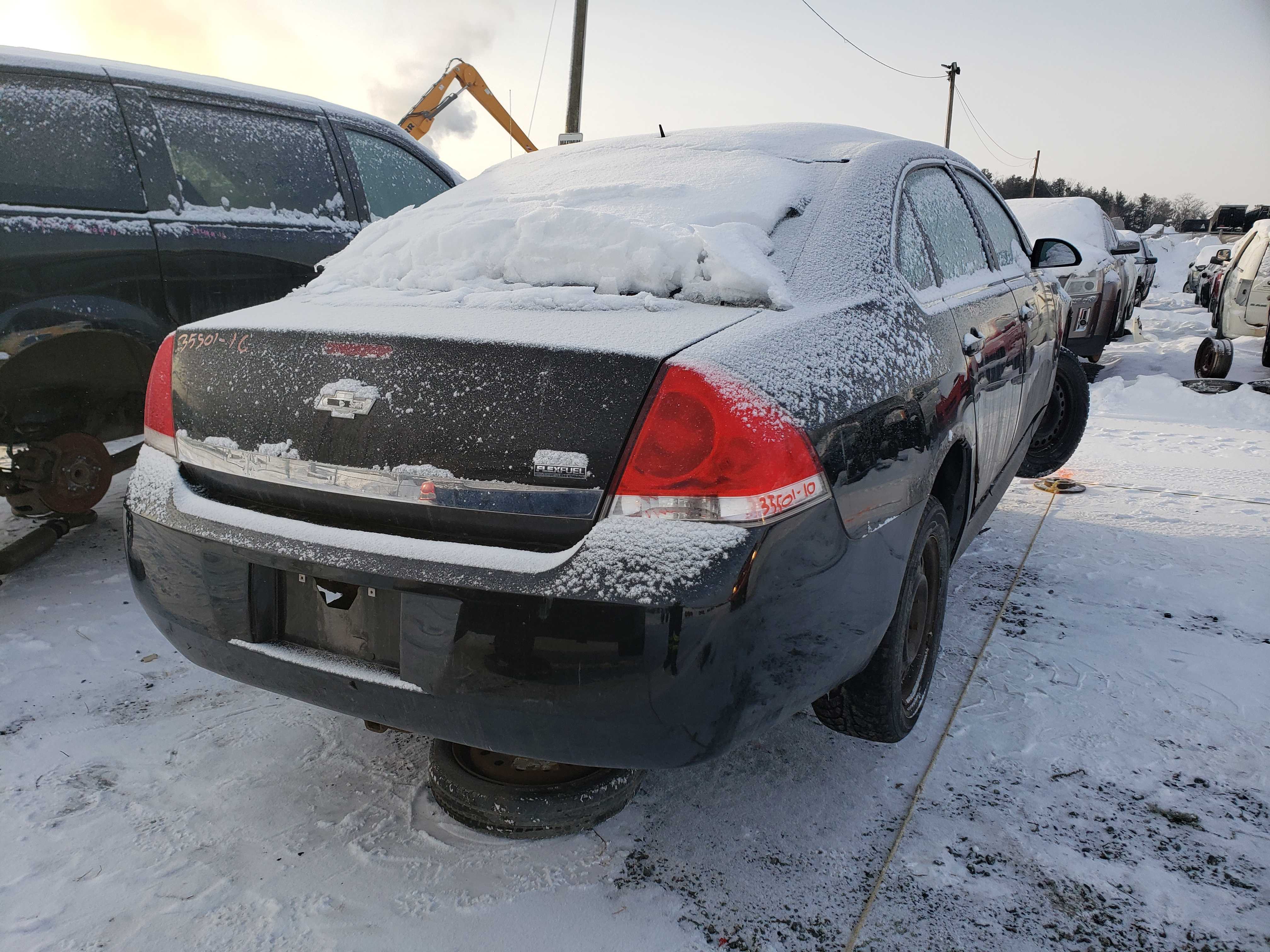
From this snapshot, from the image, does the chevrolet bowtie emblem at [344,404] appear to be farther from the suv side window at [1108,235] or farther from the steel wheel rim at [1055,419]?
the suv side window at [1108,235]

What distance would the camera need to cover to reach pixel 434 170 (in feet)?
Answer: 16.0

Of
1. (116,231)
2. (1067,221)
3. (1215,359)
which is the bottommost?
(1215,359)

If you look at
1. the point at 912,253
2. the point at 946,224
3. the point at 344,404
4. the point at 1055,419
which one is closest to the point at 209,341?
the point at 344,404

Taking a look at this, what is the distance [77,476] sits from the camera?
3.53m

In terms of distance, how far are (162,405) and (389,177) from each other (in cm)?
287

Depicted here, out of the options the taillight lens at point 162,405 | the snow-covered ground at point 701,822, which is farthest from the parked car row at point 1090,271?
the taillight lens at point 162,405

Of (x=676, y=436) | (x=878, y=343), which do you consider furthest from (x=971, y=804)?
(x=676, y=436)

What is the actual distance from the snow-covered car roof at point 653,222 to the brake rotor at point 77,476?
5.53 ft

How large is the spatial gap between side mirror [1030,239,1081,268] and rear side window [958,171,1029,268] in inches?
1.9

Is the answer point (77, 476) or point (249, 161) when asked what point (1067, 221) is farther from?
point (77, 476)

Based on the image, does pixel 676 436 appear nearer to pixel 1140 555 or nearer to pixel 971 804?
pixel 971 804

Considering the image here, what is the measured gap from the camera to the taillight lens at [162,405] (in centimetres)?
204

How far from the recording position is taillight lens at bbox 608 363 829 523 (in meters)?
1.50

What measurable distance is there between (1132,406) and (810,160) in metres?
6.04
